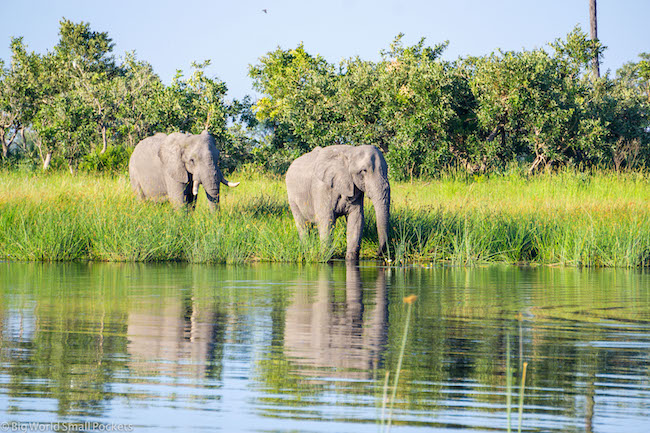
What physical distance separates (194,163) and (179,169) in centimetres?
38

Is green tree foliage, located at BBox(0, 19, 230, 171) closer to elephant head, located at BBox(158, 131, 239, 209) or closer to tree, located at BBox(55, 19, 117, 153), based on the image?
tree, located at BBox(55, 19, 117, 153)

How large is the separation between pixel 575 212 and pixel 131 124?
16.2 m

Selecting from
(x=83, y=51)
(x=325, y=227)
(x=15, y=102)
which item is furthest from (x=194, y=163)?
(x=83, y=51)

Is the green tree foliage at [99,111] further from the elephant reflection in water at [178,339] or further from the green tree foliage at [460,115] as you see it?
the elephant reflection in water at [178,339]

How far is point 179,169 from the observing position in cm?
1900

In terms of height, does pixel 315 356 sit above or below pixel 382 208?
below

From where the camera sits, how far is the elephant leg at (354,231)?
15.6 meters

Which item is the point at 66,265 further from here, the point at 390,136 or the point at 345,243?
the point at 390,136

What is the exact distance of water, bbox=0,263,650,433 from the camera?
4512mm

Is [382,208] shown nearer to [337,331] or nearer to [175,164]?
[175,164]

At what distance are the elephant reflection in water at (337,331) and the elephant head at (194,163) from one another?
798cm

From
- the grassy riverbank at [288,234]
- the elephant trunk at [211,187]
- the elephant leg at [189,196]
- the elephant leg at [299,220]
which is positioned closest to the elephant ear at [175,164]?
the elephant leg at [189,196]

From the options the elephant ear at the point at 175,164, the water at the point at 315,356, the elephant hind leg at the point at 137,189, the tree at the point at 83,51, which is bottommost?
the water at the point at 315,356

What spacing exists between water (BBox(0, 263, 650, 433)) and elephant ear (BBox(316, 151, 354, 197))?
4085 millimetres
